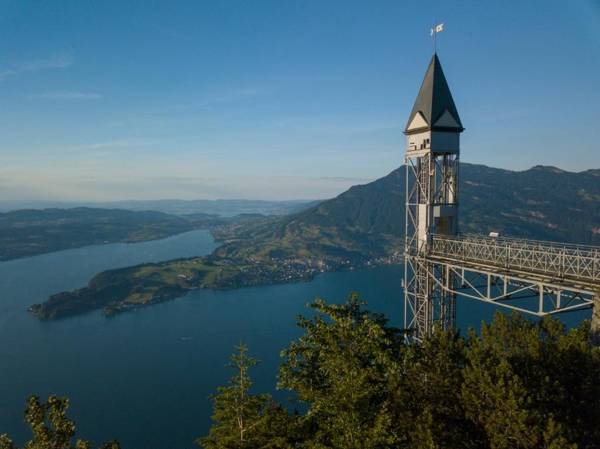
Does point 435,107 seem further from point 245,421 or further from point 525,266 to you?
point 245,421

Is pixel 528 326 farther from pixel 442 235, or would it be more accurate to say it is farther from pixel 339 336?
pixel 339 336

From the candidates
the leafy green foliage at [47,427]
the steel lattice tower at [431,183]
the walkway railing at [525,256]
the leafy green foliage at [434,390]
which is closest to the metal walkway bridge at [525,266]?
the walkway railing at [525,256]

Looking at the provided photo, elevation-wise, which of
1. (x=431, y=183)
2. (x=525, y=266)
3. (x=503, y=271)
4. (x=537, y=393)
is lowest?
(x=537, y=393)

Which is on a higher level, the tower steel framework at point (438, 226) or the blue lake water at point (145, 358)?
the tower steel framework at point (438, 226)

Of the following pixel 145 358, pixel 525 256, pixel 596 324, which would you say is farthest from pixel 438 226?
pixel 145 358

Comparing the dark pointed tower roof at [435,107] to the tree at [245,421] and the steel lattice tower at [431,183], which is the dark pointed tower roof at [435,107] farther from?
the tree at [245,421]

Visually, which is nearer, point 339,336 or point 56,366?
point 339,336

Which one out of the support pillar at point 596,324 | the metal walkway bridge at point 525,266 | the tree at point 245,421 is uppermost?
the metal walkway bridge at point 525,266

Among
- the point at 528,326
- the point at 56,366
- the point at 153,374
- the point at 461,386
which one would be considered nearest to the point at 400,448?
the point at 461,386
